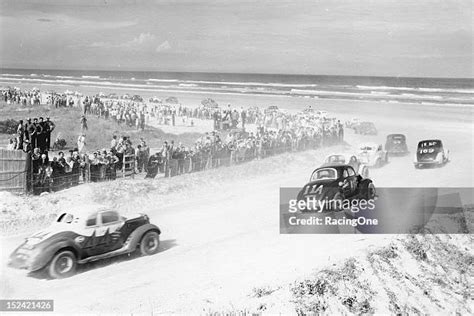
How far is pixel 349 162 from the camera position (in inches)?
384

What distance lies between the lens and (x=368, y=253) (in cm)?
779

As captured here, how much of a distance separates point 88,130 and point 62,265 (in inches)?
129

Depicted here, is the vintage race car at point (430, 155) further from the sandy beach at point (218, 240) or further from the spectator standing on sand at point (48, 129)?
the spectator standing on sand at point (48, 129)

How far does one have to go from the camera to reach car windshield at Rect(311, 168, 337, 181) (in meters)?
8.97

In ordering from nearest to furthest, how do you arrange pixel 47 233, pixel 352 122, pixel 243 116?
1. pixel 47 233
2. pixel 243 116
3. pixel 352 122

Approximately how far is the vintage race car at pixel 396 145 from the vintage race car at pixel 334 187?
2.20m

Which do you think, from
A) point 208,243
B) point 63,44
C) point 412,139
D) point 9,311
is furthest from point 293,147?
point 9,311

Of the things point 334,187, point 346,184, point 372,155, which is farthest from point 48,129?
point 372,155

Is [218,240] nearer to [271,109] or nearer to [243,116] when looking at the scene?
[243,116]

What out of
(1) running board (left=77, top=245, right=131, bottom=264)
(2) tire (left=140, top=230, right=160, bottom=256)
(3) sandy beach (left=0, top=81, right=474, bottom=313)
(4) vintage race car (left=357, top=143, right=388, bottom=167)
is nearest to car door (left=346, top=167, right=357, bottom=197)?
(3) sandy beach (left=0, top=81, right=474, bottom=313)

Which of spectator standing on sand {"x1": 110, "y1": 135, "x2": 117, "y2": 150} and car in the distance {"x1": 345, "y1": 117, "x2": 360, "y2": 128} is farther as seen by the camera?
car in the distance {"x1": 345, "y1": 117, "x2": 360, "y2": 128}

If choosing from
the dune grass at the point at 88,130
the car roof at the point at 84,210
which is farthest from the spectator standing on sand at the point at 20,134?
the car roof at the point at 84,210

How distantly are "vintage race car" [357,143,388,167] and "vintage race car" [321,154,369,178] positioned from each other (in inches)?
7.4

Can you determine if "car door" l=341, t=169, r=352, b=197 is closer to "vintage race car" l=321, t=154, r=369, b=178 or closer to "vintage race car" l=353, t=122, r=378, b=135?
"vintage race car" l=321, t=154, r=369, b=178
